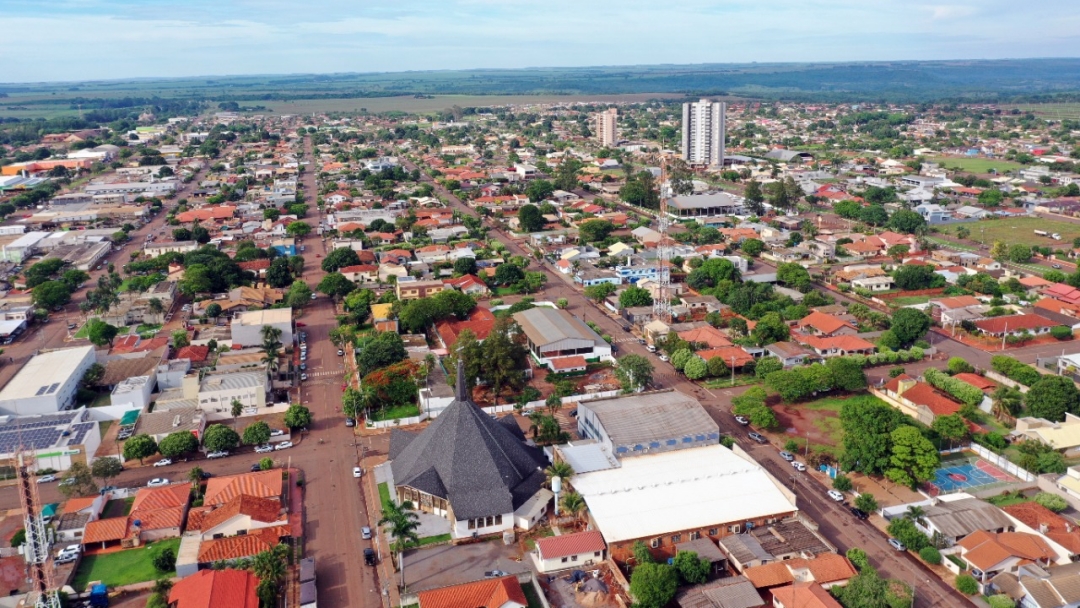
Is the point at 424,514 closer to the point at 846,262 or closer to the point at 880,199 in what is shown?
the point at 846,262

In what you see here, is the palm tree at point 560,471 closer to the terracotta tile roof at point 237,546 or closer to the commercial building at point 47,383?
the terracotta tile roof at point 237,546

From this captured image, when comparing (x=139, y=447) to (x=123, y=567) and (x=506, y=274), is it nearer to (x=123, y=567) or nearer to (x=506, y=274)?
(x=123, y=567)

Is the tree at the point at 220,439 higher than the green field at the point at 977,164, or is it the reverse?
the green field at the point at 977,164

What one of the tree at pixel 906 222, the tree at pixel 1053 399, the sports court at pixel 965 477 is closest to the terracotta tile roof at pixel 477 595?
the sports court at pixel 965 477

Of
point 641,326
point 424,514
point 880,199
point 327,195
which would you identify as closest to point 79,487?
point 424,514

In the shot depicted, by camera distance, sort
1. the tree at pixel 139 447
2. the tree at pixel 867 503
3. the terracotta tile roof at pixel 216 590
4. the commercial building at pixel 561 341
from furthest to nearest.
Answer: the commercial building at pixel 561 341, the tree at pixel 139 447, the tree at pixel 867 503, the terracotta tile roof at pixel 216 590
